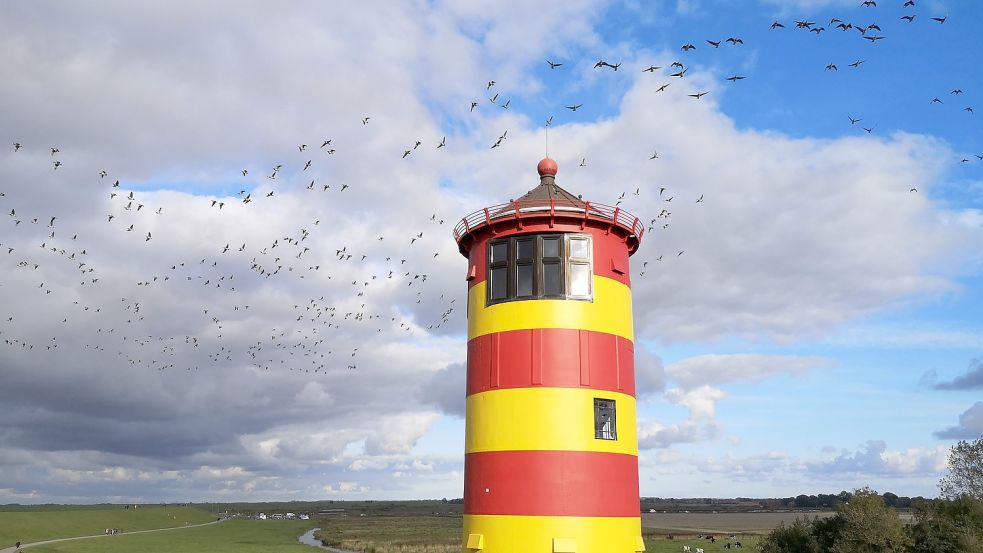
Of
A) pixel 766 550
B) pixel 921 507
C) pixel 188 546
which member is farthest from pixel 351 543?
pixel 921 507

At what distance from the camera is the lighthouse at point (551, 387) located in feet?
49.8

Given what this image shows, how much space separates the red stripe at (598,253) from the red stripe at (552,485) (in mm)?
4336

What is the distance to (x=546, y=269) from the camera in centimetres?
1642

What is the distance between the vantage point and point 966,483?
197 ft

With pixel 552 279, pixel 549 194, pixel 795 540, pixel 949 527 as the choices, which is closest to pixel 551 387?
pixel 552 279

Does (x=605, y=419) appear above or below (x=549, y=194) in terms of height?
below

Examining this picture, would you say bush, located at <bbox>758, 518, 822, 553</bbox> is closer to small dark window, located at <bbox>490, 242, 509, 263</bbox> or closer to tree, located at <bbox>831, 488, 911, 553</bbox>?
tree, located at <bbox>831, 488, 911, 553</bbox>

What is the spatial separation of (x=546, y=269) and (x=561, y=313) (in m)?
1.13

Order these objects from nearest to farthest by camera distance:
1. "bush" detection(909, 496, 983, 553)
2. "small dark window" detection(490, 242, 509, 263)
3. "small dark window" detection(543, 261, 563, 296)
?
1. "small dark window" detection(543, 261, 563, 296)
2. "small dark window" detection(490, 242, 509, 263)
3. "bush" detection(909, 496, 983, 553)

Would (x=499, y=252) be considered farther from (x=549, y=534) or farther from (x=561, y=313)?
(x=549, y=534)

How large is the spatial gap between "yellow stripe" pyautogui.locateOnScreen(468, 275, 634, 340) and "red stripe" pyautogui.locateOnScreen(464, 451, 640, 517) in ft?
9.46

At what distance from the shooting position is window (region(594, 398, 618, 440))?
52.1 feet

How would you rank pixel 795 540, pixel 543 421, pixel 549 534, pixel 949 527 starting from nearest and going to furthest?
1. pixel 549 534
2. pixel 543 421
3. pixel 949 527
4. pixel 795 540

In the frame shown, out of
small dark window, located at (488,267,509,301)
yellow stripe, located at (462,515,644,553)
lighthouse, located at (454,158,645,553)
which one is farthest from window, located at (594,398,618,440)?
small dark window, located at (488,267,509,301)
